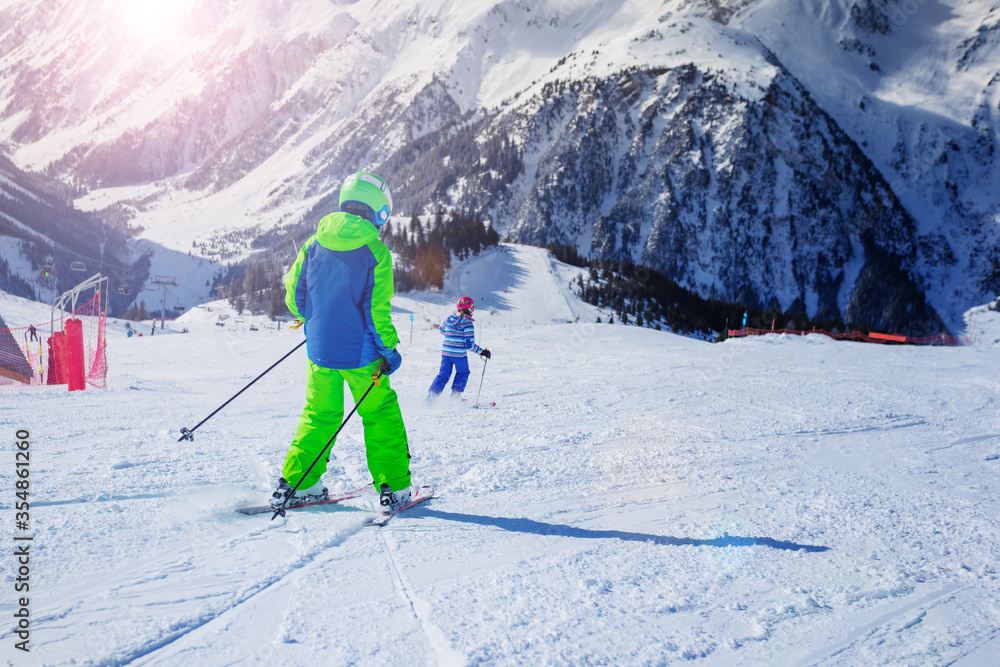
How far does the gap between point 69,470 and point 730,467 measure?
4947 mm

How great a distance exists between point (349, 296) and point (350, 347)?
314 mm

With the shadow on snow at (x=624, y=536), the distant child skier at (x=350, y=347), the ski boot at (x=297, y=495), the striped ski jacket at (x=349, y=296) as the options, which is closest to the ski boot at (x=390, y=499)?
the distant child skier at (x=350, y=347)

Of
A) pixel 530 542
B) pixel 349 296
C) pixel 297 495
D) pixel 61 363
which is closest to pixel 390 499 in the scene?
pixel 297 495

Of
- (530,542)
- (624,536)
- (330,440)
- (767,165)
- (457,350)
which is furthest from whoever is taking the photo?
(767,165)

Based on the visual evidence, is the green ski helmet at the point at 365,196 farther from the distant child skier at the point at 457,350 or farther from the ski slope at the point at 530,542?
the distant child skier at the point at 457,350

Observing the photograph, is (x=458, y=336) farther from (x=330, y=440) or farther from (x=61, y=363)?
(x=61, y=363)

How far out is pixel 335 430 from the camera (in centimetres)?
338

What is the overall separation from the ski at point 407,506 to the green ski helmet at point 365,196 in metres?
→ 1.82

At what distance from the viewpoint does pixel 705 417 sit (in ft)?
21.3

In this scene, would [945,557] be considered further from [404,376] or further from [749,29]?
[749,29]

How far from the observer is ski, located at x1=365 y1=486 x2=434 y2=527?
3.09m

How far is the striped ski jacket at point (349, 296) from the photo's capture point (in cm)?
325

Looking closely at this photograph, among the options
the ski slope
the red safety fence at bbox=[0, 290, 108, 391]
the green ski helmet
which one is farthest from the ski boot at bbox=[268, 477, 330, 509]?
the red safety fence at bbox=[0, 290, 108, 391]

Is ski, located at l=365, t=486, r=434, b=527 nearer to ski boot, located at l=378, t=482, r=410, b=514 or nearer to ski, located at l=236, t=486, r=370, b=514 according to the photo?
ski boot, located at l=378, t=482, r=410, b=514
